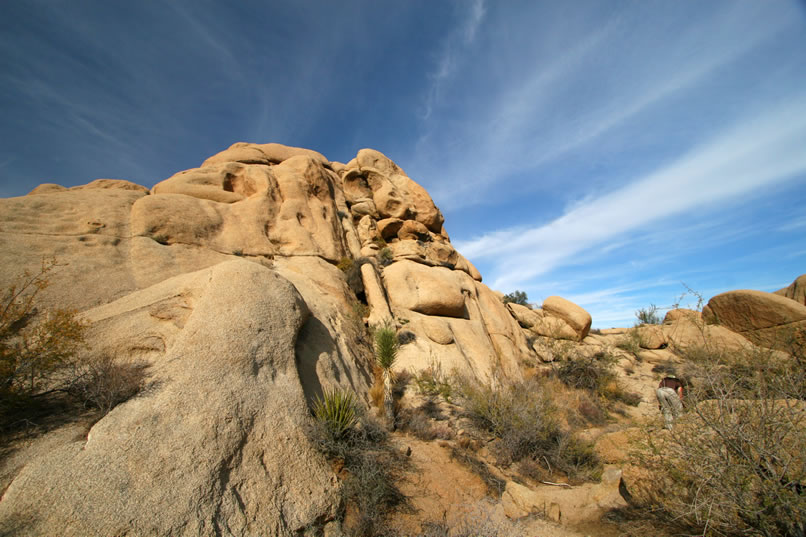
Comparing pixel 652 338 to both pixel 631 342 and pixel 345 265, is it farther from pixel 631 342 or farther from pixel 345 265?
pixel 345 265

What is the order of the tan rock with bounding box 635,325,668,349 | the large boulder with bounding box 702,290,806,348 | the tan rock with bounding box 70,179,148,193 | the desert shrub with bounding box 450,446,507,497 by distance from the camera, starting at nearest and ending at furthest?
the desert shrub with bounding box 450,446,507,497 < the tan rock with bounding box 70,179,148,193 < the large boulder with bounding box 702,290,806,348 < the tan rock with bounding box 635,325,668,349

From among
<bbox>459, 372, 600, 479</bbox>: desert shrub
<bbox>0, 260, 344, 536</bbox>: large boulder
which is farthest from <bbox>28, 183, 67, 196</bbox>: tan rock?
<bbox>459, 372, 600, 479</bbox>: desert shrub

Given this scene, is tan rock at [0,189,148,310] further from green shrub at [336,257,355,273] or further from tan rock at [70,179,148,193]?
green shrub at [336,257,355,273]

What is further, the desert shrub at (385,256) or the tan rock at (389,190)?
the tan rock at (389,190)

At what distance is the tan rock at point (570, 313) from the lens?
17.1 m

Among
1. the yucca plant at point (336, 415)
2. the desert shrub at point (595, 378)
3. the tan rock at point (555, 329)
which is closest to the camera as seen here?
the yucca plant at point (336, 415)

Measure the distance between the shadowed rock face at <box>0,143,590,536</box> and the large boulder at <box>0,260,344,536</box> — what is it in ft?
0.05

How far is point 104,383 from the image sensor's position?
405cm

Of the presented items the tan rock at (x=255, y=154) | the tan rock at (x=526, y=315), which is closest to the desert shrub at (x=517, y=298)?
the tan rock at (x=526, y=315)

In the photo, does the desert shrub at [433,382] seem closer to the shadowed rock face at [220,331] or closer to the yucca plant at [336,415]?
→ the shadowed rock face at [220,331]

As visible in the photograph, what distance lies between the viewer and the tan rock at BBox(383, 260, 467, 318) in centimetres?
1186

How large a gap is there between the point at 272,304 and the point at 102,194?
7.92m

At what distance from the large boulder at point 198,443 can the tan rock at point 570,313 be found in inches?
607

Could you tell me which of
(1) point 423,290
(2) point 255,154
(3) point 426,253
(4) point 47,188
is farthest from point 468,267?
(4) point 47,188
